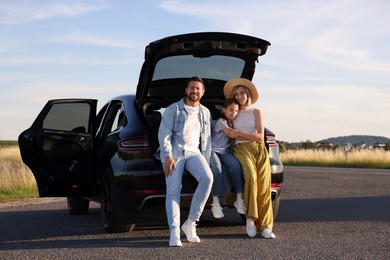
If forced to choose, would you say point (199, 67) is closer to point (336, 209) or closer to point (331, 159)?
point (336, 209)

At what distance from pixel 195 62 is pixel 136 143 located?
1277 mm

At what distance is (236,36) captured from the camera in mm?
7297

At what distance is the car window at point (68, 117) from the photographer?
27.8 feet

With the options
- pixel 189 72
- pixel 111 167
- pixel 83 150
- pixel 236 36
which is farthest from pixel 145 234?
pixel 236 36

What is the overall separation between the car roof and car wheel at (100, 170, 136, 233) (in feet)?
3.30

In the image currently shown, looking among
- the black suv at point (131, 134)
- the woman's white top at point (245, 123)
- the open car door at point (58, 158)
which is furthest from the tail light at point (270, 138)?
the open car door at point (58, 158)

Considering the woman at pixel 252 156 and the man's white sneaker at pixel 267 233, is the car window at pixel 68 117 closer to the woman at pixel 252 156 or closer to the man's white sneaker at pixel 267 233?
the woman at pixel 252 156

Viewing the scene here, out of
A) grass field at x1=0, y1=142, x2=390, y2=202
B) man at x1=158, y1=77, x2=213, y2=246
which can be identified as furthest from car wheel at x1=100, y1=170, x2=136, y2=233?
grass field at x1=0, y1=142, x2=390, y2=202

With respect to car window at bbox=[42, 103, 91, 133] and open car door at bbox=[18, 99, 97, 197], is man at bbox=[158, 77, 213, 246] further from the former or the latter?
car window at bbox=[42, 103, 91, 133]

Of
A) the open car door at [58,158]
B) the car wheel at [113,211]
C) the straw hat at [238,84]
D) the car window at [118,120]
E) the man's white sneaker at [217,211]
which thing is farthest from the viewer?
the open car door at [58,158]

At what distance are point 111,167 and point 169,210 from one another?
107cm

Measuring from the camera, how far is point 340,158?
32844 millimetres

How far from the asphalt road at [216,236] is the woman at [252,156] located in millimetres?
271

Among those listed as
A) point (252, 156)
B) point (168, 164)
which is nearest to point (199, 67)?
point (252, 156)
